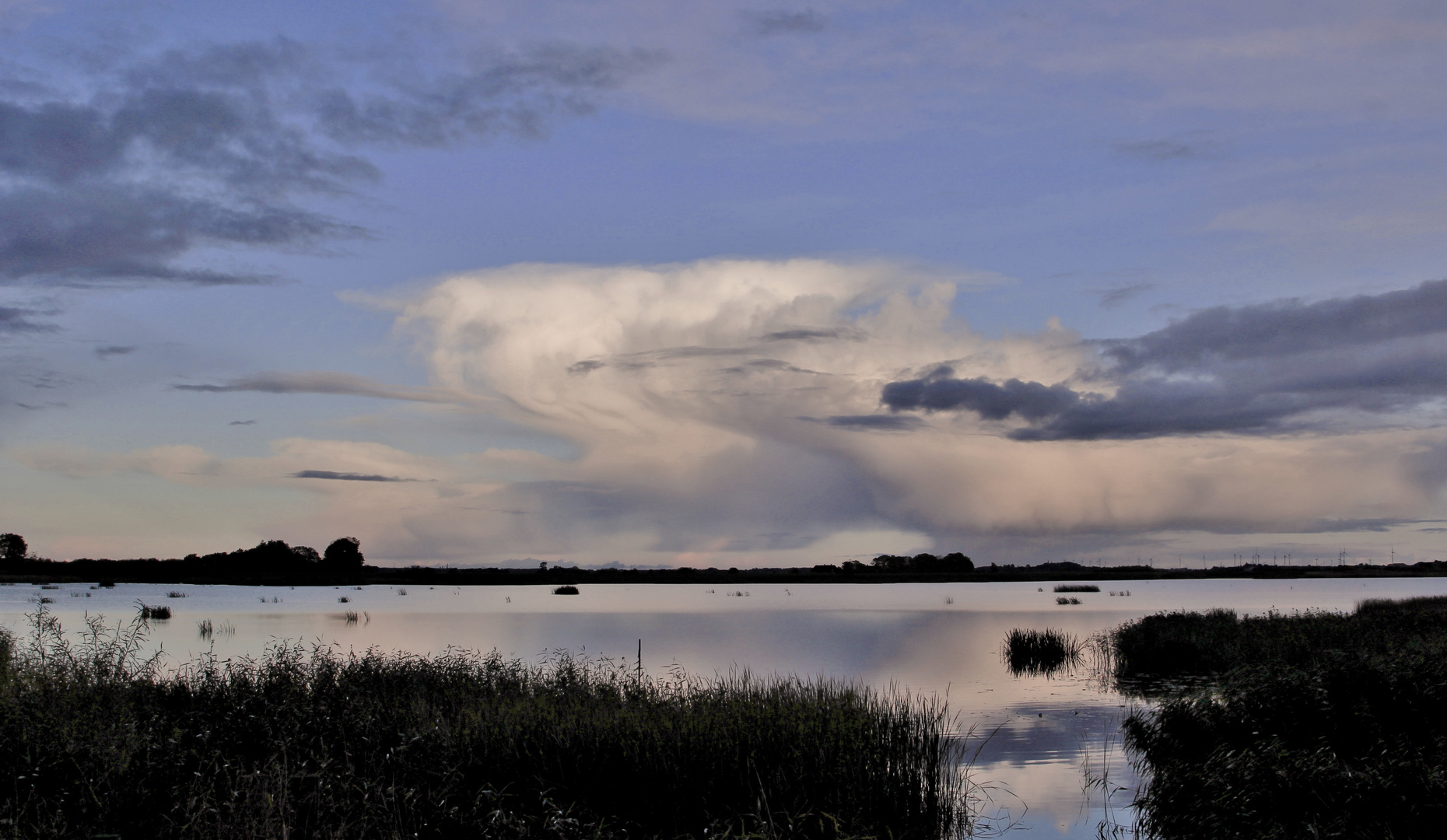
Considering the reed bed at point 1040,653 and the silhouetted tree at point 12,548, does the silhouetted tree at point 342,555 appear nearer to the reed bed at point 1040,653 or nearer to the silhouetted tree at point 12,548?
the silhouetted tree at point 12,548

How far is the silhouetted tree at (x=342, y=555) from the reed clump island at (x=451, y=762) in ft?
523

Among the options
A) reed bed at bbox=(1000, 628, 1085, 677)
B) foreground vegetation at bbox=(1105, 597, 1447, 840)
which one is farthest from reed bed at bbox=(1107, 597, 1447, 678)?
reed bed at bbox=(1000, 628, 1085, 677)

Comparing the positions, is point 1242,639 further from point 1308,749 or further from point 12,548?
point 12,548

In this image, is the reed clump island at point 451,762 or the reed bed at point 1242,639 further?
the reed bed at point 1242,639

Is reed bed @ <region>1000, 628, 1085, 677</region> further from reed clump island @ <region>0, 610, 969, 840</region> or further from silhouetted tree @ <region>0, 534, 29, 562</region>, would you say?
silhouetted tree @ <region>0, 534, 29, 562</region>

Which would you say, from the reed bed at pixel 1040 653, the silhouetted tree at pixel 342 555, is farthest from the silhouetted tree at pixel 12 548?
the reed bed at pixel 1040 653

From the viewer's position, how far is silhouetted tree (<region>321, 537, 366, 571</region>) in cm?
16800

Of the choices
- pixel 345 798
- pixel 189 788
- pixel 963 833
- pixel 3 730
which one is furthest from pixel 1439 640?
pixel 3 730

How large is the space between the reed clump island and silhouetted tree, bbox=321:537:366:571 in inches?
6275

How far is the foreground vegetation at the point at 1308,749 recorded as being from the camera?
11758 mm

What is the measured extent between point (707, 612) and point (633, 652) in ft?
139

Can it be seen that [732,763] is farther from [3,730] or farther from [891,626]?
[891,626]

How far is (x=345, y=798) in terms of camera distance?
36.8ft

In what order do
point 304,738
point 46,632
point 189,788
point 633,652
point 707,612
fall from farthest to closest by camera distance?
1. point 707,612
2. point 633,652
3. point 46,632
4. point 304,738
5. point 189,788
